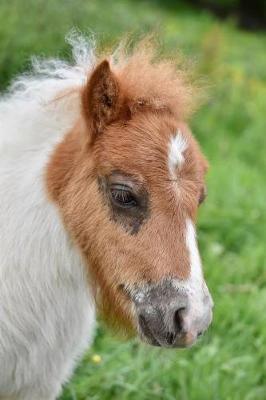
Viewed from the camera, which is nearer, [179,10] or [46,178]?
[46,178]

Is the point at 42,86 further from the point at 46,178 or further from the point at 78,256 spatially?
the point at 78,256

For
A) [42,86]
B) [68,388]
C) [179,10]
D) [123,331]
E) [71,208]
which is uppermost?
[42,86]

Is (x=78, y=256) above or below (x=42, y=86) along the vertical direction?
below

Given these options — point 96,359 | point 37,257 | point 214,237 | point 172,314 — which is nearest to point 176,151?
point 172,314

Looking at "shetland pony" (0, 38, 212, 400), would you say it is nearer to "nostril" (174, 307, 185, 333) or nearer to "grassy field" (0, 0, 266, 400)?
"nostril" (174, 307, 185, 333)

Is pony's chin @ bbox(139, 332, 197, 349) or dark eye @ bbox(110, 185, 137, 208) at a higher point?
dark eye @ bbox(110, 185, 137, 208)

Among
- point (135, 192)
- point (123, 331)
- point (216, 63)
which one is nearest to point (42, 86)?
point (135, 192)

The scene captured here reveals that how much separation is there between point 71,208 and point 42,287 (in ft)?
1.24

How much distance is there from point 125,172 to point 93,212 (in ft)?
0.62

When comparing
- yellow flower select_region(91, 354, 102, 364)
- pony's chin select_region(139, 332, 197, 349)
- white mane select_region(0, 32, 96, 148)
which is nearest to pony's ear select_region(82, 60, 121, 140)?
white mane select_region(0, 32, 96, 148)

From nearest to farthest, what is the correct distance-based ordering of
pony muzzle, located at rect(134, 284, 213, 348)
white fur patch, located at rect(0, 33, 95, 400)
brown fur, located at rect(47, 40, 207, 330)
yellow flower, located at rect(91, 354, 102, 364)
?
1. pony muzzle, located at rect(134, 284, 213, 348)
2. brown fur, located at rect(47, 40, 207, 330)
3. white fur patch, located at rect(0, 33, 95, 400)
4. yellow flower, located at rect(91, 354, 102, 364)

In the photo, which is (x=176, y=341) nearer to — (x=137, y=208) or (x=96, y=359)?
(x=137, y=208)

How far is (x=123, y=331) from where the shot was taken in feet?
9.12

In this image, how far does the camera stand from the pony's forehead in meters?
2.58
